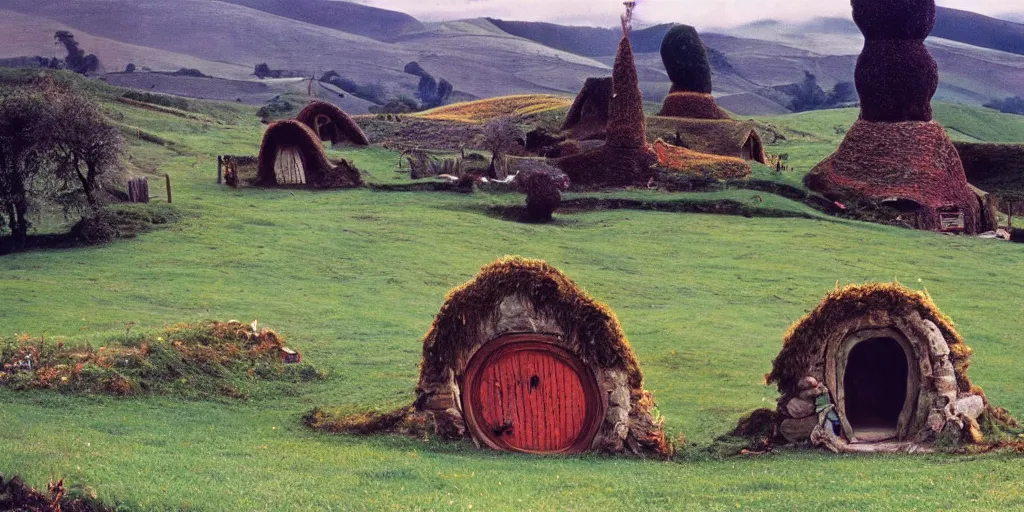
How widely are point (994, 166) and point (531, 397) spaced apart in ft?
141

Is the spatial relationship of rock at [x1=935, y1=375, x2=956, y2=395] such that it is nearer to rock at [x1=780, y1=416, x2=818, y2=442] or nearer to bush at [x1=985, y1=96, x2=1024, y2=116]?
rock at [x1=780, y1=416, x2=818, y2=442]

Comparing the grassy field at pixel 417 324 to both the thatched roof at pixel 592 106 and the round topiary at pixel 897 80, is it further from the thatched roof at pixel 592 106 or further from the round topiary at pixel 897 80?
the thatched roof at pixel 592 106

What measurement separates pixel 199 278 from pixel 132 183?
38.2ft

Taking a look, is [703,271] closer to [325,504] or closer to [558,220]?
[558,220]

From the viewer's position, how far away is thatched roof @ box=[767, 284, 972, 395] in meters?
16.2

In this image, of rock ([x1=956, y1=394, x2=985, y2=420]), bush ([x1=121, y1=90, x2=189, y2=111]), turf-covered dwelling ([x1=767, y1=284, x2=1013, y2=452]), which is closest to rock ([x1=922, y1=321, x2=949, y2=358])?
turf-covered dwelling ([x1=767, y1=284, x2=1013, y2=452])

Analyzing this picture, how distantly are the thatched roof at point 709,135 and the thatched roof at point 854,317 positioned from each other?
39.7 m

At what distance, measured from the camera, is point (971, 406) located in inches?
640

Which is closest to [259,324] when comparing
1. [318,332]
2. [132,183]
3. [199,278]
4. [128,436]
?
[318,332]

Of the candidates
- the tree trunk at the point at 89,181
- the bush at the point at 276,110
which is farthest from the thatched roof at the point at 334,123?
the tree trunk at the point at 89,181

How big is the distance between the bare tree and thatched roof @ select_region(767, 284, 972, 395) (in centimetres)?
3541

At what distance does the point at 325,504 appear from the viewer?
41.3 feet

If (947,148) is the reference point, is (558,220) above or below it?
below

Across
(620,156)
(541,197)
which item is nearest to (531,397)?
(541,197)
